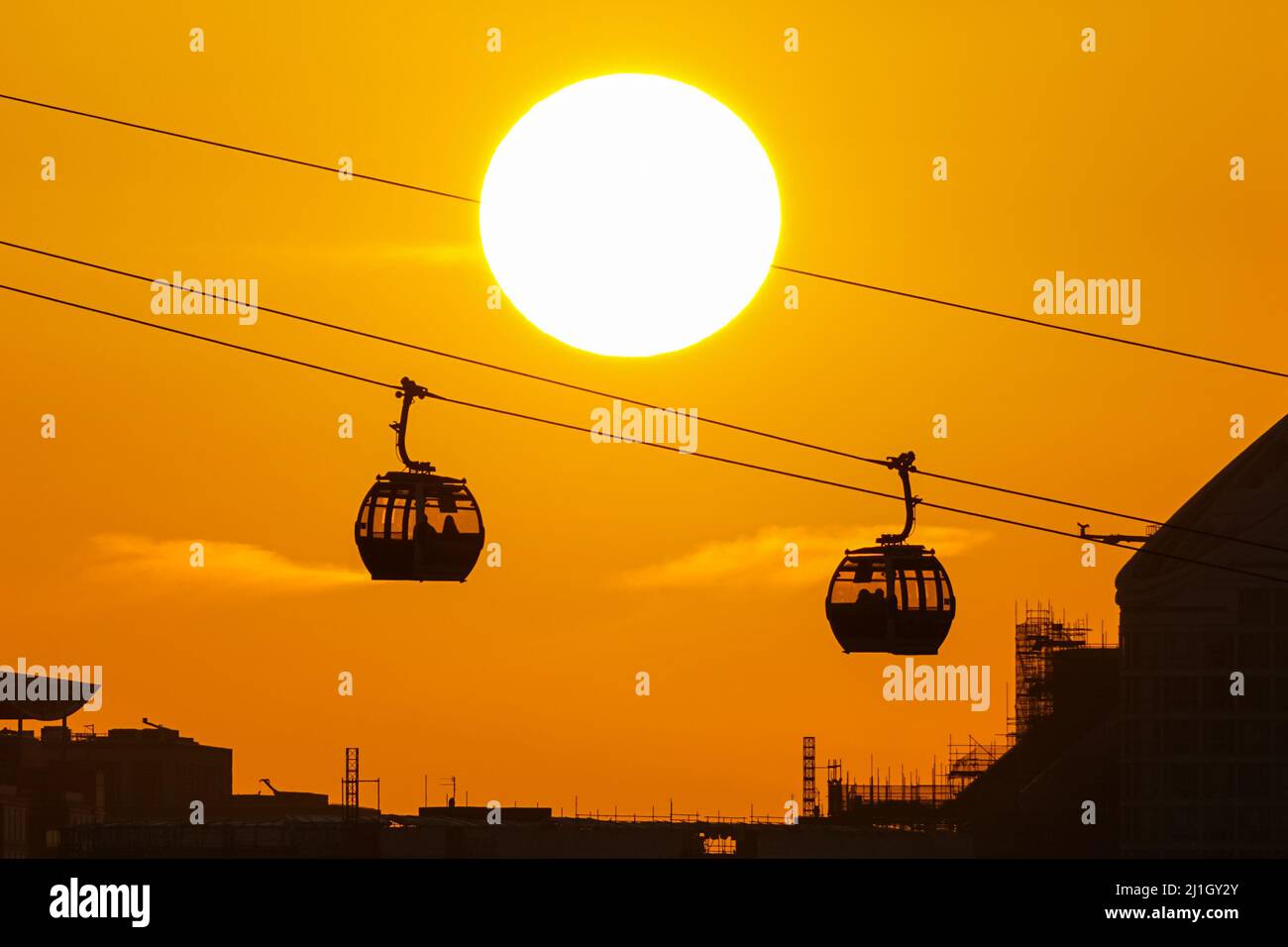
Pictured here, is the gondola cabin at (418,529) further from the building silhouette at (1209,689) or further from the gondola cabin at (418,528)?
the building silhouette at (1209,689)

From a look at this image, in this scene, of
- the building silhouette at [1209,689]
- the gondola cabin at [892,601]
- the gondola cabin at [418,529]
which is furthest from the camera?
the building silhouette at [1209,689]

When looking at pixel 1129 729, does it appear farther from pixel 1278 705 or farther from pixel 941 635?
pixel 941 635

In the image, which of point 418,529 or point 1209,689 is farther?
point 1209,689

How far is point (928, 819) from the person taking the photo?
196m

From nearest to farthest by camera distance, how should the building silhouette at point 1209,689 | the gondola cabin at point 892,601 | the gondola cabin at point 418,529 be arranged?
the gondola cabin at point 418,529 → the gondola cabin at point 892,601 → the building silhouette at point 1209,689

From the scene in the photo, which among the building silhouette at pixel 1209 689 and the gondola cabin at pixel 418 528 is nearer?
the gondola cabin at pixel 418 528

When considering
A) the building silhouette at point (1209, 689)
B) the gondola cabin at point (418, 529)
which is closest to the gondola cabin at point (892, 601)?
the gondola cabin at point (418, 529)

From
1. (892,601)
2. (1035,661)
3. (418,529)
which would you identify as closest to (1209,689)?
(1035,661)

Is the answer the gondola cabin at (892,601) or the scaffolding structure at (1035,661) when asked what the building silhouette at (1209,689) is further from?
the gondola cabin at (892,601)

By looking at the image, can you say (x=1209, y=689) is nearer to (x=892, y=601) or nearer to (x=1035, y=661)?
(x=1035, y=661)

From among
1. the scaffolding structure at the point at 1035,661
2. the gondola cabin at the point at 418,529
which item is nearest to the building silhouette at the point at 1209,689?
the scaffolding structure at the point at 1035,661

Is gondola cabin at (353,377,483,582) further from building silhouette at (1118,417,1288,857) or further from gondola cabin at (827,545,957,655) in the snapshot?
building silhouette at (1118,417,1288,857)

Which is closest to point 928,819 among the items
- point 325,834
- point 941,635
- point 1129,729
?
point 1129,729
